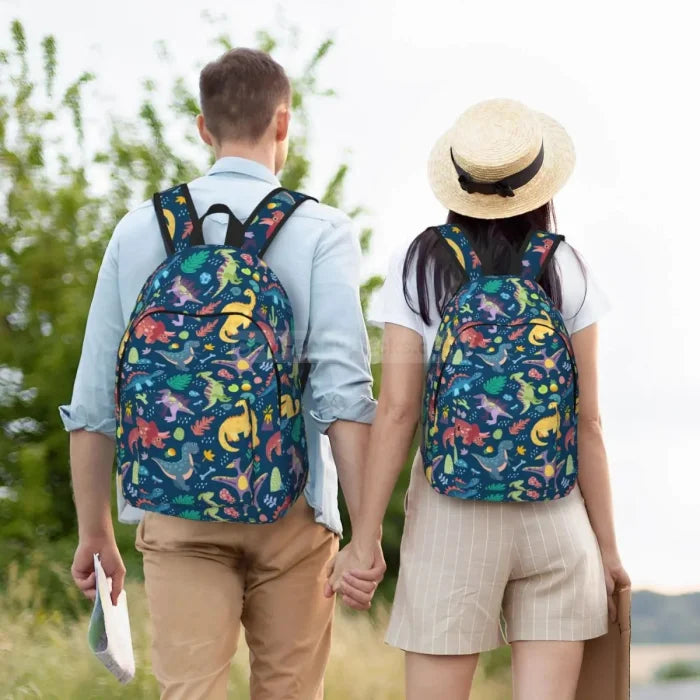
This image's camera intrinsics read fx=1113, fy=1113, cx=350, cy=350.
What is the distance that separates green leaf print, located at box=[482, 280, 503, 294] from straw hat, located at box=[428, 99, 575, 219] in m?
0.16

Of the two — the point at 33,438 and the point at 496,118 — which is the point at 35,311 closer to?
the point at 33,438

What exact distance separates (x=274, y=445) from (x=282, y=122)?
2.45 ft

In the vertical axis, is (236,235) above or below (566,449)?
above

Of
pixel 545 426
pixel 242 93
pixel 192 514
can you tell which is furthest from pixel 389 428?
pixel 242 93

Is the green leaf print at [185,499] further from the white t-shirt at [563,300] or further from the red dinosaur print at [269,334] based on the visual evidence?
the white t-shirt at [563,300]

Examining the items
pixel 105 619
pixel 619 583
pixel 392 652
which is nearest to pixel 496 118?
pixel 619 583

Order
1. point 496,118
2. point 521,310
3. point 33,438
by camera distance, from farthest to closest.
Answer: point 33,438, point 496,118, point 521,310

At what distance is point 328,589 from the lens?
2447mm

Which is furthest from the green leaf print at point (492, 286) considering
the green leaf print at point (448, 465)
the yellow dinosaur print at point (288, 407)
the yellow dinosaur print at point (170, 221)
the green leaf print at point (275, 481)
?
the yellow dinosaur print at point (170, 221)

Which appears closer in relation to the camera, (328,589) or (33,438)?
(328,589)

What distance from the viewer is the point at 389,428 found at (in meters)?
2.33

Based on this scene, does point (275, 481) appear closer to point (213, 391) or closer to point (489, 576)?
point (213, 391)

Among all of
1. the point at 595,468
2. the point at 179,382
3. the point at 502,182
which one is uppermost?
the point at 502,182

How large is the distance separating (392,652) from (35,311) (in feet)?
10.5
